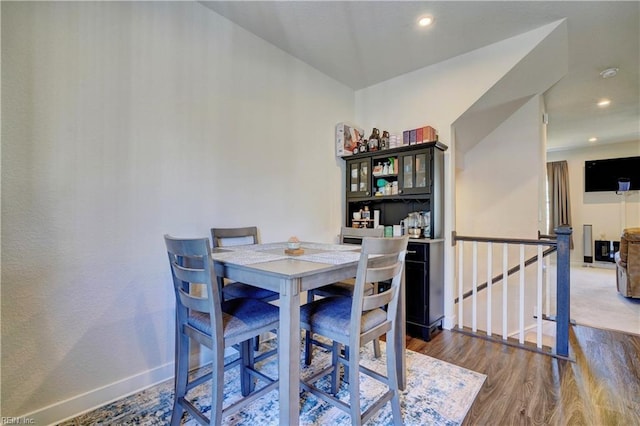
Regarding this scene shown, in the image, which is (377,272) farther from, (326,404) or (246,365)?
(246,365)

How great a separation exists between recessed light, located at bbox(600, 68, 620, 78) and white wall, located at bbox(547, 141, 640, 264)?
4.51 metres

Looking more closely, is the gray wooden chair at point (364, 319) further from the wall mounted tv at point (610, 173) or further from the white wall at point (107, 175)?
the wall mounted tv at point (610, 173)

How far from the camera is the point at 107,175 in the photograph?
5.49ft

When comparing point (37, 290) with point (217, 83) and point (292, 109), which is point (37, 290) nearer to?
point (217, 83)

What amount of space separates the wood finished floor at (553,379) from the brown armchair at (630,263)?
1.82m

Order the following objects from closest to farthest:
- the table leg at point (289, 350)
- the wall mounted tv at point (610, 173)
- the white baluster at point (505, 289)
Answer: the table leg at point (289, 350) → the white baluster at point (505, 289) → the wall mounted tv at point (610, 173)

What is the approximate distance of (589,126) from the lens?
5.20m

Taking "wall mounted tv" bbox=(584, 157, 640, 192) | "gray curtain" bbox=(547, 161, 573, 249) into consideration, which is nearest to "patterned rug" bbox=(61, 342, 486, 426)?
"gray curtain" bbox=(547, 161, 573, 249)

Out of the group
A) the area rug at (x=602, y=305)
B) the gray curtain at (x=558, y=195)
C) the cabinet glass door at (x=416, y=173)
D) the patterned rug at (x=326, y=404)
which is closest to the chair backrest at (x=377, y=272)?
the patterned rug at (x=326, y=404)

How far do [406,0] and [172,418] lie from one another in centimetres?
298

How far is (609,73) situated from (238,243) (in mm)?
4403

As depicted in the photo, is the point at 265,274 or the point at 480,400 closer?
the point at 265,274

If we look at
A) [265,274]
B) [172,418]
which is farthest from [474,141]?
[172,418]

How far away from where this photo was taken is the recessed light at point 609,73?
10.4ft
